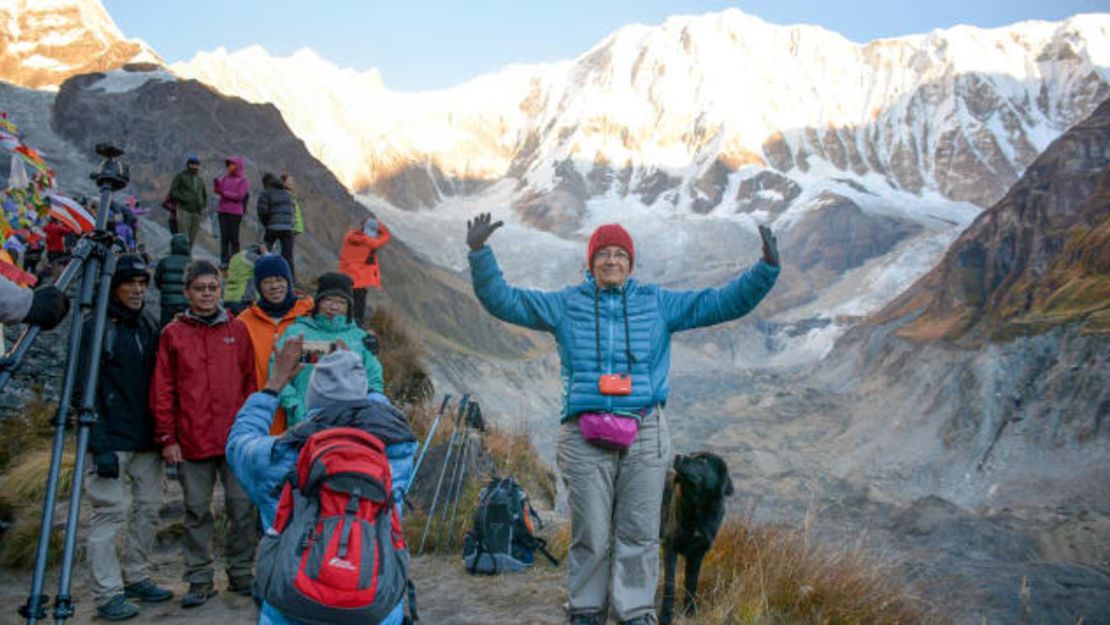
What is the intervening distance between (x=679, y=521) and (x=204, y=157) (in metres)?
36.4

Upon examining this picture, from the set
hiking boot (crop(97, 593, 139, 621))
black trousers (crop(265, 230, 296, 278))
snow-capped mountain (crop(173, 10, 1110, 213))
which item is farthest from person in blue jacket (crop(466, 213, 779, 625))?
snow-capped mountain (crop(173, 10, 1110, 213))

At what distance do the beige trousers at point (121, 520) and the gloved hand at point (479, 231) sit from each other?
6.67 ft

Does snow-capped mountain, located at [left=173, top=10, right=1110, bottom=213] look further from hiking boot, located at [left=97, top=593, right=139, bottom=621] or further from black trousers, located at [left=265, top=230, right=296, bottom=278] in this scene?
hiking boot, located at [left=97, top=593, right=139, bottom=621]

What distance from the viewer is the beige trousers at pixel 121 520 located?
12.8 ft

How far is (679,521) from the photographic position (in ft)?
12.3

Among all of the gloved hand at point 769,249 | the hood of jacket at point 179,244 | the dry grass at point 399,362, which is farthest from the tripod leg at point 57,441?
the dry grass at point 399,362

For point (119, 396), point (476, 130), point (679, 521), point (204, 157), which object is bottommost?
point (679, 521)

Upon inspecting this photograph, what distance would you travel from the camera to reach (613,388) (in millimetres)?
3408

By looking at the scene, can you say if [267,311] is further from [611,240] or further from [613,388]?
[613,388]

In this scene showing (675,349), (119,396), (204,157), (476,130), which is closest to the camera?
(119,396)

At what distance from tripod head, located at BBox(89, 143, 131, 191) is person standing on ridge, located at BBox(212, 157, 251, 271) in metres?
6.47

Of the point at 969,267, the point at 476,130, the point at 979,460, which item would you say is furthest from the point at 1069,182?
the point at 476,130

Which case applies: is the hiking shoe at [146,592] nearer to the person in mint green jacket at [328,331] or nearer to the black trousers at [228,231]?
the person in mint green jacket at [328,331]

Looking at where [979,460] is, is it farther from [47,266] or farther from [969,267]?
[47,266]
